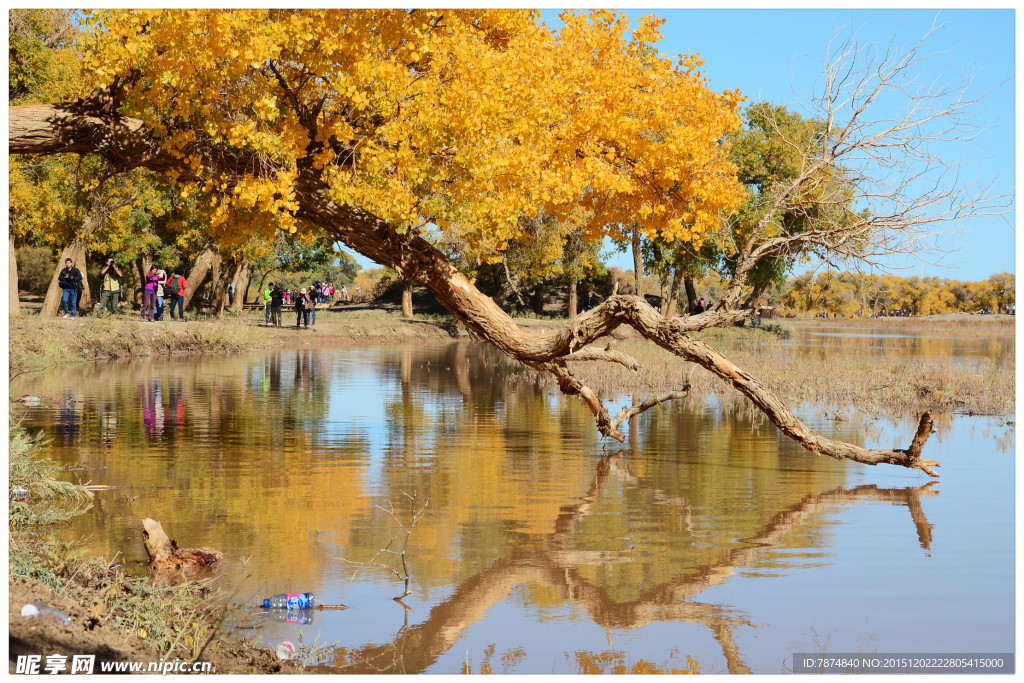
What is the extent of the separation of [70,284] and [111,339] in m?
2.57

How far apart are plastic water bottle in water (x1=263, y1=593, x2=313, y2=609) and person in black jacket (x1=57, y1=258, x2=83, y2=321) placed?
23830 millimetres

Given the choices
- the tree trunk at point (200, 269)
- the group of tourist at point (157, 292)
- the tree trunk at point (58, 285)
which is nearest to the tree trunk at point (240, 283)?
the tree trunk at point (200, 269)

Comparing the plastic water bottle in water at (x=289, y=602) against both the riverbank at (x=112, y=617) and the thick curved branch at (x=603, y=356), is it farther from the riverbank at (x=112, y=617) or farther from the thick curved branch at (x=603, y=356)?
the thick curved branch at (x=603, y=356)

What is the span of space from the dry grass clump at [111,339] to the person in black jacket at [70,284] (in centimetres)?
135

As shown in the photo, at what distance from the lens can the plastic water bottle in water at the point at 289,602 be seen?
23.3ft

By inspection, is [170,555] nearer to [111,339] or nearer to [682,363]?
[682,363]

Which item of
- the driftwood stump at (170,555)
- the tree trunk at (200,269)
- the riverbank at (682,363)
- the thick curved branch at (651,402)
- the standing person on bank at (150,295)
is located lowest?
the driftwood stump at (170,555)

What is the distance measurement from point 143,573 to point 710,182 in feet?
42.3

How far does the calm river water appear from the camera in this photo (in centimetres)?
690

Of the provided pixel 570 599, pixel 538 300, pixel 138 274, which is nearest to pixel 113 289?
pixel 138 274

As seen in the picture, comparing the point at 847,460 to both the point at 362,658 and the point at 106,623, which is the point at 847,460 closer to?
the point at 362,658

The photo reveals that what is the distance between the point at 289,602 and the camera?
7102mm

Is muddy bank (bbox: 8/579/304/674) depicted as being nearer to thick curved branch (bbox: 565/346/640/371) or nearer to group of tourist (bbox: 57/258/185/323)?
thick curved branch (bbox: 565/346/640/371)

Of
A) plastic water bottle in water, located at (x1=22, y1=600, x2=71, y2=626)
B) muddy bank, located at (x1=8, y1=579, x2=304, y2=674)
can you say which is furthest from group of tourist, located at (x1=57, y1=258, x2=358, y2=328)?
plastic water bottle in water, located at (x1=22, y1=600, x2=71, y2=626)
